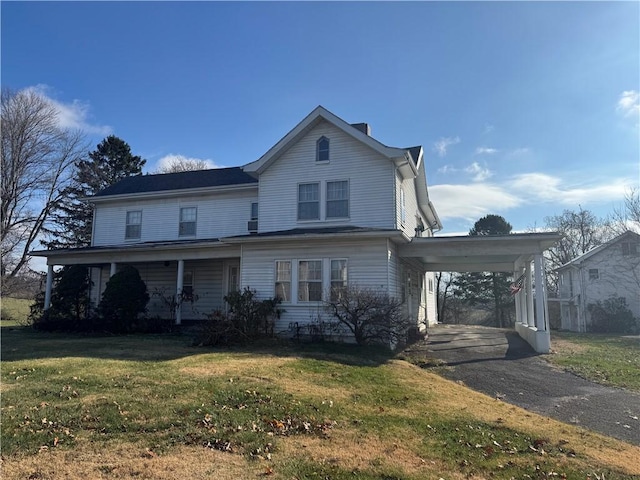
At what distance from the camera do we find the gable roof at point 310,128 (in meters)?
15.5

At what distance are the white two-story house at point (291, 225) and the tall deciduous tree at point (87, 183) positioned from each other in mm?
14897

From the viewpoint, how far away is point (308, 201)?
1673 centimetres

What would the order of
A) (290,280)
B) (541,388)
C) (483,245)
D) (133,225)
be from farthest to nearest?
(133,225) → (290,280) → (483,245) → (541,388)

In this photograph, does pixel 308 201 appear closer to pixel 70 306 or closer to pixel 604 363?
pixel 604 363

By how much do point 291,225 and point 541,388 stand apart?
400 inches

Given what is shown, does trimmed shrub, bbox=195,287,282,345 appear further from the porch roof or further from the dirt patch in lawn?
the dirt patch in lawn

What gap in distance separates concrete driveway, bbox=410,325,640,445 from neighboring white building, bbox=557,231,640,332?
1956 cm

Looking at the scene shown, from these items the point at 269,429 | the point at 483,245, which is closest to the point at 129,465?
the point at 269,429

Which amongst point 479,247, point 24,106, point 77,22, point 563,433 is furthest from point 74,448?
point 24,106

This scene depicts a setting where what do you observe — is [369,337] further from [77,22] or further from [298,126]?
[77,22]

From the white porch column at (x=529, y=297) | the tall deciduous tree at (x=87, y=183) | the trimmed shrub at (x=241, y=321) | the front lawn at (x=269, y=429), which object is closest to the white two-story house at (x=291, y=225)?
the trimmed shrub at (x=241, y=321)

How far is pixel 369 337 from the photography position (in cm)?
1376

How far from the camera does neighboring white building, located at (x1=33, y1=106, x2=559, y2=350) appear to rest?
49.5 ft

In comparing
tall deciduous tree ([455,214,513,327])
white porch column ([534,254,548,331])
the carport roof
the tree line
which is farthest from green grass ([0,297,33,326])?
tall deciduous tree ([455,214,513,327])
